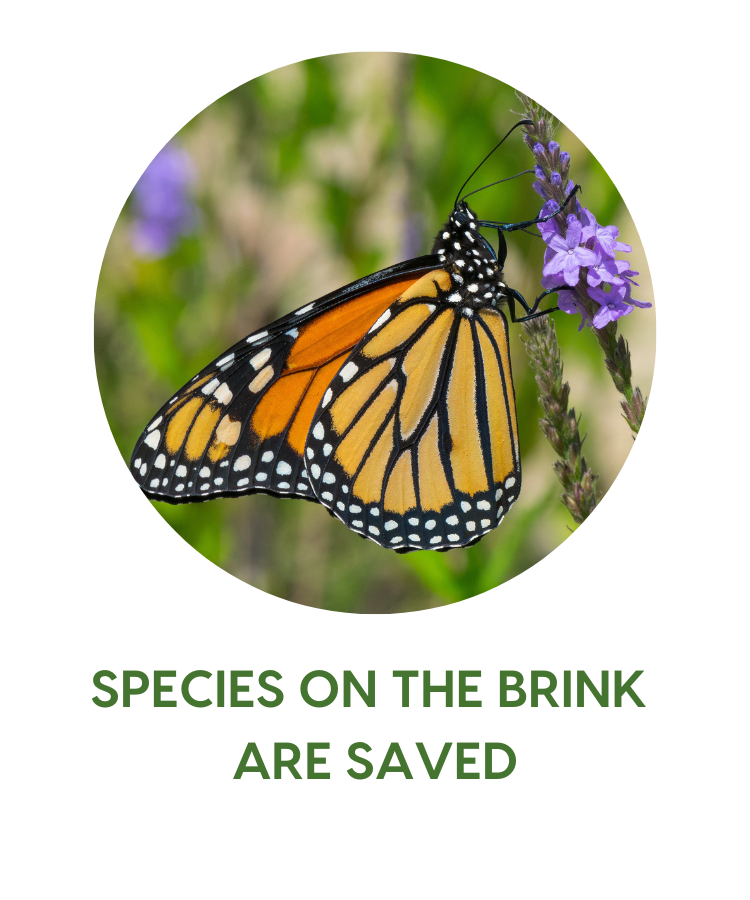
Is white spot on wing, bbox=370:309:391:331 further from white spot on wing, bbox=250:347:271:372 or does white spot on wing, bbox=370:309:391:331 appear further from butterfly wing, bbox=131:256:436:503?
white spot on wing, bbox=250:347:271:372

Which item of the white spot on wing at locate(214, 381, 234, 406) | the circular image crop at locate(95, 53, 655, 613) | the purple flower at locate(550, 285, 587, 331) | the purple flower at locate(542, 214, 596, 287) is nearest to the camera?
the purple flower at locate(542, 214, 596, 287)

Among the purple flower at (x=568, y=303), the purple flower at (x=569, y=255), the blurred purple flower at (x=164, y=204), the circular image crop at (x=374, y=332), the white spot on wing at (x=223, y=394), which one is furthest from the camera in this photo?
the blurred purple flower at (x=164, y=204)

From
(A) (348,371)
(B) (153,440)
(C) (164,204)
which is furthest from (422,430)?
(C) (164,204)

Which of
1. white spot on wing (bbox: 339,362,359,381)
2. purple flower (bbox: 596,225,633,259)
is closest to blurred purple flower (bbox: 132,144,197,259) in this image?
white spot on wing (bbox: 339,362,359,381)

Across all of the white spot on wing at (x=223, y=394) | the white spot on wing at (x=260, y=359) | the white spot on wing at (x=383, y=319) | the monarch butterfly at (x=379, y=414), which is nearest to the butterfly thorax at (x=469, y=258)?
the monarch butterfly at (x=379, y=414)

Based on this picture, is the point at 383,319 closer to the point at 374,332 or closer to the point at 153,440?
the point at 374,332

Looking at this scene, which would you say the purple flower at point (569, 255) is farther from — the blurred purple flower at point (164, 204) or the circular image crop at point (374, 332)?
the blurred purple flower at point (164, 204)
